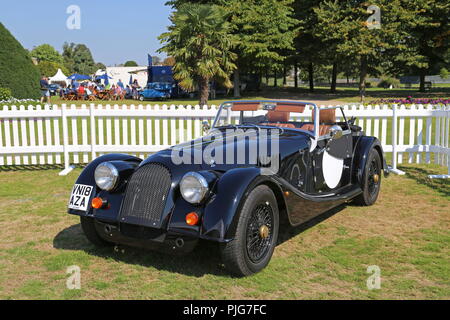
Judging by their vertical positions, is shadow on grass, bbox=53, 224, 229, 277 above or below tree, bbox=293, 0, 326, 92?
below

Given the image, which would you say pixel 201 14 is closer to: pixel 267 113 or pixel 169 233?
pixel 267 113

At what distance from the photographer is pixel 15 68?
21.6 metres

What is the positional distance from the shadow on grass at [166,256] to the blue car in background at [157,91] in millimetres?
32282

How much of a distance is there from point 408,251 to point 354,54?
98.2 feet

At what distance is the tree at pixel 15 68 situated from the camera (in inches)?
830

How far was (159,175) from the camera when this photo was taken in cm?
405

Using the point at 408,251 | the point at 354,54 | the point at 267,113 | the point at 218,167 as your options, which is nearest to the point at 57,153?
the point at 267,113

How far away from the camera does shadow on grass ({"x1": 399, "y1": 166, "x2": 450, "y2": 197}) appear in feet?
24.2

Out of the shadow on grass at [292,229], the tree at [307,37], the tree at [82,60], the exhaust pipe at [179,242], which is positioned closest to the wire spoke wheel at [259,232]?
the shadow on grass at [292,229]

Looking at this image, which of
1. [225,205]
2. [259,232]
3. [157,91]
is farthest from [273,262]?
[157,91]

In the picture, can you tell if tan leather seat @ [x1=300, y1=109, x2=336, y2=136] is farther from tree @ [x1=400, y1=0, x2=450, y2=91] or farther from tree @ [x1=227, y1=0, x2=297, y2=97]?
tree @ [x1=400, y1=0, x2=450, y2=91]

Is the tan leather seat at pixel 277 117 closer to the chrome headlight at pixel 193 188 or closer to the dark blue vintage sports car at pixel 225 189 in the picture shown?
the dark blue vintage sports car at pixel 225 189

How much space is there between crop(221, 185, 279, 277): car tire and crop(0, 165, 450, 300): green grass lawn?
14 cm

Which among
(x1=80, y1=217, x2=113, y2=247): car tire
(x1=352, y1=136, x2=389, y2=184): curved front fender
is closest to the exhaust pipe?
(x1=80, y1=217, x2=113, y2=247): car tire
